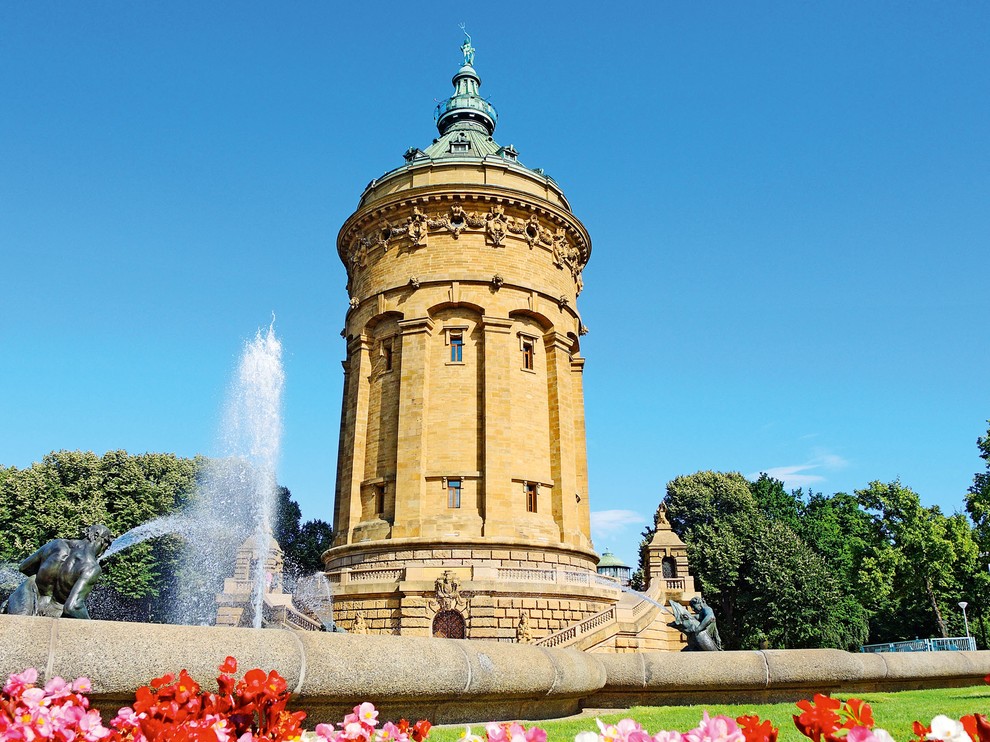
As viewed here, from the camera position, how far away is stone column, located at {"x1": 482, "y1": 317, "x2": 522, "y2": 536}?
28328mm

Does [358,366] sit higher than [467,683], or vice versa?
[358,366]

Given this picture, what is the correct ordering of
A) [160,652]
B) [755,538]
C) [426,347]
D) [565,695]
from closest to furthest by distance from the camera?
[160,652] < [565,695] < [426,347] < [755,538]

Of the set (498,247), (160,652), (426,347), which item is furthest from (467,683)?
(498,247)

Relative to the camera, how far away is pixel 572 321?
1373 inches

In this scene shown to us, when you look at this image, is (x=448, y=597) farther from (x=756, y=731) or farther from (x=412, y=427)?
(x=756, y=731)

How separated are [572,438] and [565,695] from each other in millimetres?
23018

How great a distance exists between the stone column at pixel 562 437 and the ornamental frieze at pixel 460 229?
172 inches

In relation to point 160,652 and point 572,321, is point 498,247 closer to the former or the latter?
point 572,321

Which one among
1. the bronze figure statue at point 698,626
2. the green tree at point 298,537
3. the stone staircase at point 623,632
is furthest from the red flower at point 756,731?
the green tree at point 298,537

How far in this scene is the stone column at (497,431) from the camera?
28.3 meters

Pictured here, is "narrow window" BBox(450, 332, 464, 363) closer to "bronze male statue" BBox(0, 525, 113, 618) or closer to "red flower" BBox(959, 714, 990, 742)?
"bronze male statue" BBox(0, 525, 113, 618)

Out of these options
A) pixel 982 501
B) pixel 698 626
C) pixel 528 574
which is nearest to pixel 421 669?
pixel 698 626

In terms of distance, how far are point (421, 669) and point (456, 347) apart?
24.0 meters

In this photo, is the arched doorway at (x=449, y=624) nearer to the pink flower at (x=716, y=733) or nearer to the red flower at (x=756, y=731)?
the red flower at (x=756, y=731)
